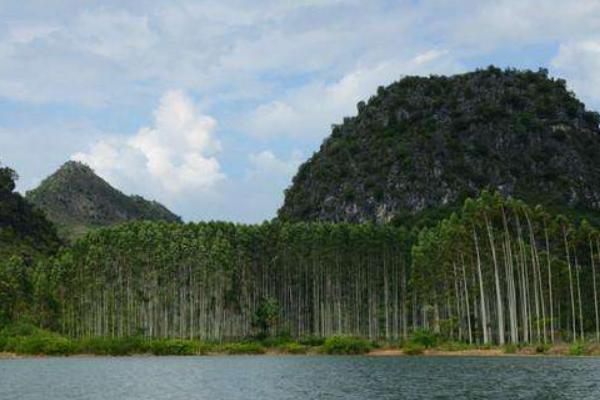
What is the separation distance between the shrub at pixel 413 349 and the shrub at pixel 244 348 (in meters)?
22.9

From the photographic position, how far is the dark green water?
166ft

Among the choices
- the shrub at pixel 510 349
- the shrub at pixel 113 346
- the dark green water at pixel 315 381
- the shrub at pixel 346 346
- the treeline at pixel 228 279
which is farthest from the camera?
the treeline at pixel 228 279

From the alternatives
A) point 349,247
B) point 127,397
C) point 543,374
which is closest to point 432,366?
point 543,374

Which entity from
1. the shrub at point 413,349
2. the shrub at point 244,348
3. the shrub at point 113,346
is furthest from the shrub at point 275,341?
the shrub at point 413,349

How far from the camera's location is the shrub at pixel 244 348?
400 ft

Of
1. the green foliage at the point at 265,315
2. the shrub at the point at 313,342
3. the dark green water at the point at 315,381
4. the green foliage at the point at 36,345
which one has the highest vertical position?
the green foliage at the point at 265,315

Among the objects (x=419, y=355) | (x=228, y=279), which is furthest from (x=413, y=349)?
(x=228, y=279)

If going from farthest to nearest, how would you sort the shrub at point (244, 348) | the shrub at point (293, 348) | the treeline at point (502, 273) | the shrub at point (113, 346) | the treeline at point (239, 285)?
the treeline at point (239, 285) < the shrub at point (244, 348) < the shrub at point (293, 348) < the shrub at point (113, 346) < the treeline at point (502, 273)

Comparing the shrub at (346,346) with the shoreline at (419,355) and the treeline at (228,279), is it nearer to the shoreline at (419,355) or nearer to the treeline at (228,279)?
the shoreline at (419,355)

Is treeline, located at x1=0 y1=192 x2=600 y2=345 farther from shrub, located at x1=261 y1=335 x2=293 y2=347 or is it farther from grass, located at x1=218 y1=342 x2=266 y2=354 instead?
grass, located at x1=218 y1=342 x2=266 y2=354

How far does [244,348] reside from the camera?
402 ft

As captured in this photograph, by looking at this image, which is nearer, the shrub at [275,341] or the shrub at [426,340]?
the shrub at [426,340]

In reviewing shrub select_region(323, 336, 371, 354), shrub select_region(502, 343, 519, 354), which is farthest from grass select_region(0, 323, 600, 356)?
shrub select_region(502, 343, 519, 354)

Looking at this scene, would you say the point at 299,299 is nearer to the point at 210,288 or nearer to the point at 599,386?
the point at 210,288
